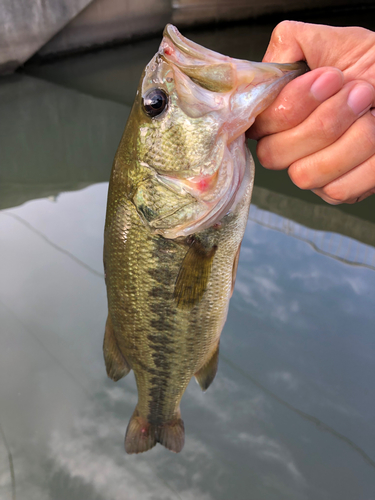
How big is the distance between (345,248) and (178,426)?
8.58 feet

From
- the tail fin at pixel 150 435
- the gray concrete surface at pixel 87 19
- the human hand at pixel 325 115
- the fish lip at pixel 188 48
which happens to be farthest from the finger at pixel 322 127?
the gray concrete surface at pixel 87 19

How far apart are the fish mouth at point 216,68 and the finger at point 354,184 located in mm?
333

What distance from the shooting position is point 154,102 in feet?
3.68

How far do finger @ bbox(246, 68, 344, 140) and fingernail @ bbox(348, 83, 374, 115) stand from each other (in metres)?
0.04

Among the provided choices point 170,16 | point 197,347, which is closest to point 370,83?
point 197,347

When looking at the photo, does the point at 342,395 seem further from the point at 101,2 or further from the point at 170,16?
the point at 170,16

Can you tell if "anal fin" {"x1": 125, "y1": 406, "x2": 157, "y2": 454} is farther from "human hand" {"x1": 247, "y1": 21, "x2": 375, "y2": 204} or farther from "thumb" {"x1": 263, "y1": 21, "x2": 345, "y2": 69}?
"thumb" {"x1": 263, "y1": 21, "x2": 345, "y2": 69}

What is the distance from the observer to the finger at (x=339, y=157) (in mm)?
1075

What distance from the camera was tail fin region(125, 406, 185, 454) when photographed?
1729 mm

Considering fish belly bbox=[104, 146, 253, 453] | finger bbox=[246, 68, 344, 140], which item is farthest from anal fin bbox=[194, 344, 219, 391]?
finger bbox=[246, 68, 344, 140]

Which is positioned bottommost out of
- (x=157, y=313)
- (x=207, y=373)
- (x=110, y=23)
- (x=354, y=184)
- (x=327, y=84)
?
(x=207, y=373)

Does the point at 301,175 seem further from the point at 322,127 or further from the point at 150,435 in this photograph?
the point at 150,435

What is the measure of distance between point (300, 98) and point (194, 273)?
617mm

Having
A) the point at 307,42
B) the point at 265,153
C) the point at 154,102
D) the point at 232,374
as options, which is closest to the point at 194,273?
the point at 265,153
